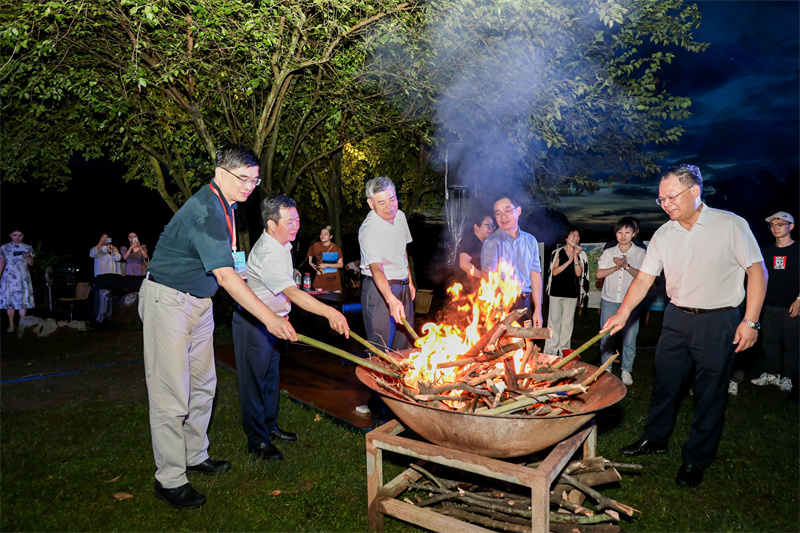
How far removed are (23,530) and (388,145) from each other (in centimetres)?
1318

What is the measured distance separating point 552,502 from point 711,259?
2241 mm

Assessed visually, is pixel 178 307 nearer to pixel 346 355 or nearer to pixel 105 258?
pixel 346 355

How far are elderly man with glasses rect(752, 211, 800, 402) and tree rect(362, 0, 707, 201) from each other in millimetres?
3606

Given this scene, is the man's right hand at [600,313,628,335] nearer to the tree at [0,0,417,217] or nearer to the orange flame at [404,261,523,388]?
the orange flame at [404,261,523,388]

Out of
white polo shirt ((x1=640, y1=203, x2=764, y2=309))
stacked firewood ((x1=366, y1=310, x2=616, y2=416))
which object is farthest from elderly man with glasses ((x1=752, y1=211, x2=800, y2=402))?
stacked firewood ((x1=366, y1=310, x2=616, y2=416))

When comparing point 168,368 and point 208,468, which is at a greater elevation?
point 168,368

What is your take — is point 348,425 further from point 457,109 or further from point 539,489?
point 457,109

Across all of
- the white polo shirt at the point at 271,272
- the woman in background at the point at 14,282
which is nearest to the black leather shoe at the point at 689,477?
the white polo shirt at the point at 271,272

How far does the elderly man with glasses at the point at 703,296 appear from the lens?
139 inches

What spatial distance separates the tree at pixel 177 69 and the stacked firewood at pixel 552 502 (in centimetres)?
665

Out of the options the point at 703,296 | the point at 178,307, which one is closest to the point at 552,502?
the point at 703,296

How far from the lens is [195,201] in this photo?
3.21m

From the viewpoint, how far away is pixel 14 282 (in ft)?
33.2

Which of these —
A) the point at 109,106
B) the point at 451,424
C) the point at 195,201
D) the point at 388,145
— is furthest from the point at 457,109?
the point at 451,424
